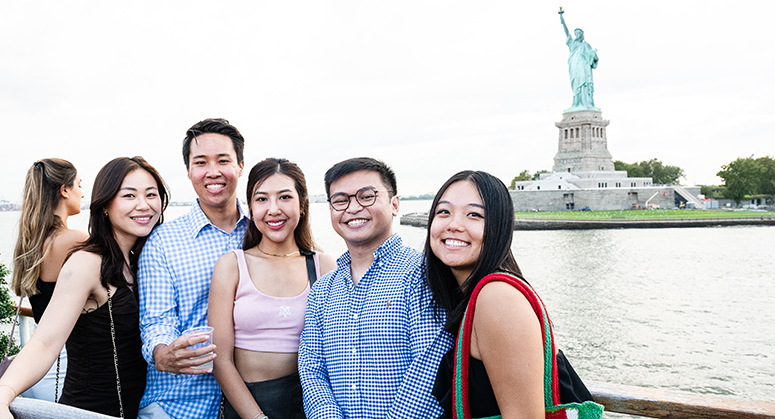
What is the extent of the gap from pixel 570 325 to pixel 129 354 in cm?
1371

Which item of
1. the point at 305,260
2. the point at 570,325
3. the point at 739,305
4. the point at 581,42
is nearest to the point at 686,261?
the point at 739,305

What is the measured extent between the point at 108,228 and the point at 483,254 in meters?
2.05

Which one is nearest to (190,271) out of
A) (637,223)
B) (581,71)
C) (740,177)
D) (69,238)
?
(69,238)

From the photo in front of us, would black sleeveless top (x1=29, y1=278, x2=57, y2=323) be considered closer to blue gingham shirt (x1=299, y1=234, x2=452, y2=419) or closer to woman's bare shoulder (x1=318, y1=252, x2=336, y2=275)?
woman's bare shoulder (x1=318, y1=252, x2=336, y2=275)

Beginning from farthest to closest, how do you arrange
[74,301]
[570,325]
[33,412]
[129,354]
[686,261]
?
[686,261] < [570,325] < [129,354] < [74,301] < [33,412]

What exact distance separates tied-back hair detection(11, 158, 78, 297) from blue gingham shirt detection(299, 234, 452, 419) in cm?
200

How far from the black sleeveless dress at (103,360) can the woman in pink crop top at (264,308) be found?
0.45 meters

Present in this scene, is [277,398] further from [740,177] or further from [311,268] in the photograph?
[740,177]

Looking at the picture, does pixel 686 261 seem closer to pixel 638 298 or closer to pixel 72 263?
pixel 638 298

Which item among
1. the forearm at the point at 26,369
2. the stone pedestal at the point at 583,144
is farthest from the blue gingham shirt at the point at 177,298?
the stone pedestal at the point at 583,144

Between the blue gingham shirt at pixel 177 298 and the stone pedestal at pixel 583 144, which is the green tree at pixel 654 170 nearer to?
the stone pedestal at pixel 583 144

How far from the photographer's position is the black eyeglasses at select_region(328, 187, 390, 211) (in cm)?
248

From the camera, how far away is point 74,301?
2.39 meters

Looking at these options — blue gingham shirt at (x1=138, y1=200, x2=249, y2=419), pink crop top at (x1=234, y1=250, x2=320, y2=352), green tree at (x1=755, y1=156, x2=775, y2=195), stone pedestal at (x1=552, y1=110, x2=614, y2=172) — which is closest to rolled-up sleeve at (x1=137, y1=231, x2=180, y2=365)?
blue gingham shirt at (x1=138, y1=200, x2=249, y2=419)
